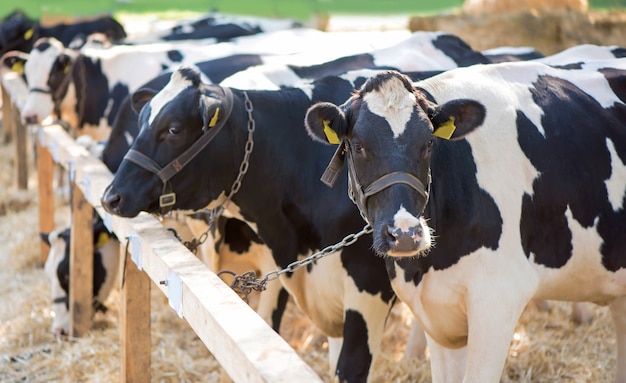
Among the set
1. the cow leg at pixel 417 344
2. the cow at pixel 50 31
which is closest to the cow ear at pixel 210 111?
the cow leg at pixel 417 344

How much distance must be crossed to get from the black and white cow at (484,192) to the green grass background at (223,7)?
14.8 meters

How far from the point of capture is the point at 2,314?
22.0ft

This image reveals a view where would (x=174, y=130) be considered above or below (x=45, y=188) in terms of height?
above

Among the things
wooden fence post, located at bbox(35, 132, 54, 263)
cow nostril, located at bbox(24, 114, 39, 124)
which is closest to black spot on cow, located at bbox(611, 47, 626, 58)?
wooden fence post, located at bbox(35, 132, 54, 263)

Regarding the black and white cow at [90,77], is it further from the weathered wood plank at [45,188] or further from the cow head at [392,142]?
the cow head at [392,142]

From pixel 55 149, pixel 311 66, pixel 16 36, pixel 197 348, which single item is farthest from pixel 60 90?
pixel 16 36

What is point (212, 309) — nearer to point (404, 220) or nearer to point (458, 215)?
point (404, 220)

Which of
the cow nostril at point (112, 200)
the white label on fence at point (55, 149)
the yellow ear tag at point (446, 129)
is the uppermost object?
the yellow ear tag at point (446, 129)

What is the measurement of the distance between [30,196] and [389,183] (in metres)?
8.19

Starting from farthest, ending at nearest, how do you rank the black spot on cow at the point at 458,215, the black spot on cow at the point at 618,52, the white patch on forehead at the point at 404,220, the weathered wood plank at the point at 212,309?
the black spot on cow at the point at 618,52 → the black spot on cow at the point at 458,215 → the white patch on forehead at the point at 404,220 → the weathered wood plank at the point at 212,309

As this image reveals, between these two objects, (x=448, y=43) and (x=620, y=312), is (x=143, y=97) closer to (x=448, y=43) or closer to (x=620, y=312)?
(x=448, y=43)

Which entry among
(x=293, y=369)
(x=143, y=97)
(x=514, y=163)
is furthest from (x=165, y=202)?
(x=293, y=369)

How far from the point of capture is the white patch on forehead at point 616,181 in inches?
155

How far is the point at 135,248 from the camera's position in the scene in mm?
4023
